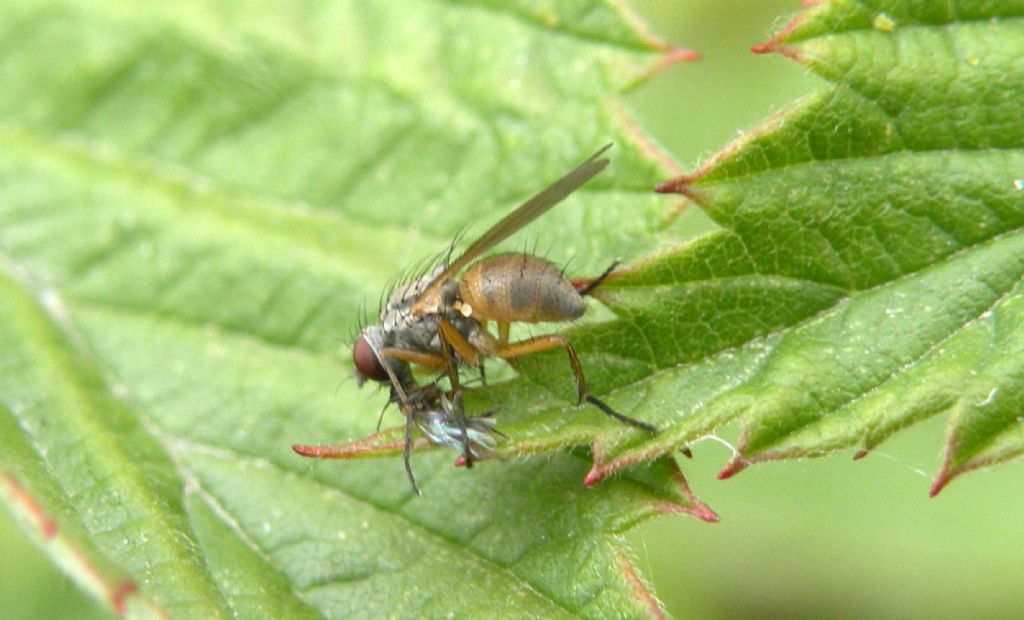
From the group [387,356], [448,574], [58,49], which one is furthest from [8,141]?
[448,574]

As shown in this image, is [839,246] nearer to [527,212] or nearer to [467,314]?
[527,212]

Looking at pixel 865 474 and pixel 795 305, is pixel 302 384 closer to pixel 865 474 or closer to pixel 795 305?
pixel 795 305

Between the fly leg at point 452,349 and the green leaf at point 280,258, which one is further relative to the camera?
the fly leg at point 452,349

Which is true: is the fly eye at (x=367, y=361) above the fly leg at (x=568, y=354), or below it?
below

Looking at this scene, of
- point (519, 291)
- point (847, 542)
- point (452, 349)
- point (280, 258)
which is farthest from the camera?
point (847, 542)

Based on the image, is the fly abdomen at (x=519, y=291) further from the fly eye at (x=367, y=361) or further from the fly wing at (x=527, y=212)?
the fly eye at (x=367, y=361)

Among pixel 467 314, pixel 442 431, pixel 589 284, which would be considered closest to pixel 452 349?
pixel 467 314

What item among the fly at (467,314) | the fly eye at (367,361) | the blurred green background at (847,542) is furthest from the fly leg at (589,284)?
the blurred green background at (847,542)

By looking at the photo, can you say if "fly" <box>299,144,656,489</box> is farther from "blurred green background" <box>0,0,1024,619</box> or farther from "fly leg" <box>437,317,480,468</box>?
"blurred green background" <box>0,0,1024,619</box>
